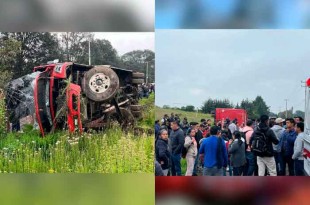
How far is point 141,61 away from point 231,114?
3.18ft

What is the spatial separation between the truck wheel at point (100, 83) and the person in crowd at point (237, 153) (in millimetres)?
1216

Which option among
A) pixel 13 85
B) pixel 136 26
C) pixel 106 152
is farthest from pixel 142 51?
pixel 13 85

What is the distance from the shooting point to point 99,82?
15.0 ft

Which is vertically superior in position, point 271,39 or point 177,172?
point 271,39

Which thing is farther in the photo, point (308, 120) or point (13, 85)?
point (13, 85)

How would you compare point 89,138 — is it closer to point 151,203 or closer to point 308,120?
point 151,203

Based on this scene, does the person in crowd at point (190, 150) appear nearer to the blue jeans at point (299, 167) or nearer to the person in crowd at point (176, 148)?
the person in crowd at point (176, 148)

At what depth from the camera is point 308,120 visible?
4.33 m

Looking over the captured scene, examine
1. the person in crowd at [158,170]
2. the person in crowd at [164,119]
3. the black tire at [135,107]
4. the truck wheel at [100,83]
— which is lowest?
the person in crowd at [158,170]

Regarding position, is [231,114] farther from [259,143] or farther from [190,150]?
[190,150]

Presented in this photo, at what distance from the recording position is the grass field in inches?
177

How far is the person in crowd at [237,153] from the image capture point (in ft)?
14.5

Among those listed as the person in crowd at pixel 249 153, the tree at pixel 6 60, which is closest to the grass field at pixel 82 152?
the tree at pixel 6 60

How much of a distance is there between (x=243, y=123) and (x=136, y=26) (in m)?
1.34
